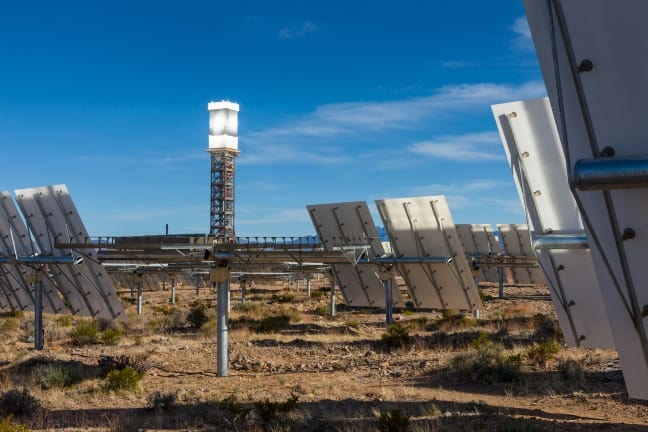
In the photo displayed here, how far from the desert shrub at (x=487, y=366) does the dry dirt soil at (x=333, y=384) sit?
0.10 ft

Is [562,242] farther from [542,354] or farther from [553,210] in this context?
[542,354]

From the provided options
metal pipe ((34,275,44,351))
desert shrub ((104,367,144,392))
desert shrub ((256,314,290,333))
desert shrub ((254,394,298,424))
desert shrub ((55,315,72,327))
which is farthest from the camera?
desert shrub ((55,315,72,327))

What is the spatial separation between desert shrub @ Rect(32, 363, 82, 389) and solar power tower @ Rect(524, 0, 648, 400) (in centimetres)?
1503

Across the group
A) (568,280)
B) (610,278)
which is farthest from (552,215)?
(610,278)

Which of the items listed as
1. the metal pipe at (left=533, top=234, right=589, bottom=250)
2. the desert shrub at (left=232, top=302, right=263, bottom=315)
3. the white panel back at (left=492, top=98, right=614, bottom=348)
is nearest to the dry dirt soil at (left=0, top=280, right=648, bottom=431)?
the white panel back at (left=492, top=98, right=614, bottom=348)

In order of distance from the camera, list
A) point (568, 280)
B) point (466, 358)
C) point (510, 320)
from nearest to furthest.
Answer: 1. point (568, 280)
2. point (466, 358)
3. point (510, 320)

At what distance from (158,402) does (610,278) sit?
11118mm

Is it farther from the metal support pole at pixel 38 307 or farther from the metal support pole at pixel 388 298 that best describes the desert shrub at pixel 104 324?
the metal support pole at pixel 388 298

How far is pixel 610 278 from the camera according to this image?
4199 mm

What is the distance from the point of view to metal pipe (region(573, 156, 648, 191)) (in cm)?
336

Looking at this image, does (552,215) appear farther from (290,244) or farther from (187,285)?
(187,285)

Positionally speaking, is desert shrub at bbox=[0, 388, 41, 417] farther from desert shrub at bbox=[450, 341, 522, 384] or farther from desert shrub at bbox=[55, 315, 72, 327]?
desert shrub at bbox=[55, 315, 72, 327]

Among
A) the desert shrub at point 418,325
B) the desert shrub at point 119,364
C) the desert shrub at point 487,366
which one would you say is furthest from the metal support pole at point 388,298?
the desert shrub at point 119,364

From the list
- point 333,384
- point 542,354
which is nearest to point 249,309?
point 333,384
